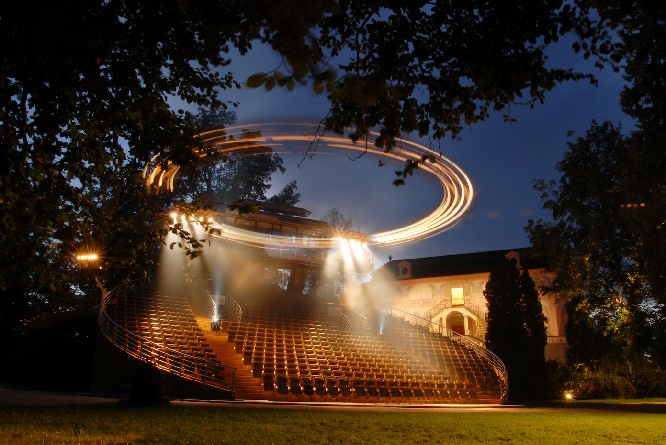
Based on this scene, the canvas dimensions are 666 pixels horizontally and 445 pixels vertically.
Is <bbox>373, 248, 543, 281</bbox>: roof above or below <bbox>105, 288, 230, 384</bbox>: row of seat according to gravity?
above

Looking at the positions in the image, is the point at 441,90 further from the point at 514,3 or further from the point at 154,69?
the point at 154,69

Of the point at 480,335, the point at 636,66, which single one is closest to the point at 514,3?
the point at 636,66

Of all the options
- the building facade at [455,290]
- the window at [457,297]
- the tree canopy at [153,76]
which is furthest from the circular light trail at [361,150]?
the window at [457,297]

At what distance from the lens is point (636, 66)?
55.9 ft

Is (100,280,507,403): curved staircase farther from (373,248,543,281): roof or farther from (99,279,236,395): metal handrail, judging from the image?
(373,248,543,281): roof

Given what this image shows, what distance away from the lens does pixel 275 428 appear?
34.4 ft

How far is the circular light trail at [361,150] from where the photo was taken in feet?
59.3

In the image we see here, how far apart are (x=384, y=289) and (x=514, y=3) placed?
45616 mm

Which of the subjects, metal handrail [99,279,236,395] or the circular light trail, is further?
metal handrail [99,279,236,395]

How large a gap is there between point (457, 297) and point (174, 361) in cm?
3102

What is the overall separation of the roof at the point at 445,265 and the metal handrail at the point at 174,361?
3070 centimetres

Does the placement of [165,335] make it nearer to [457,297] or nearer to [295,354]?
[295,354]

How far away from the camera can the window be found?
4566cm

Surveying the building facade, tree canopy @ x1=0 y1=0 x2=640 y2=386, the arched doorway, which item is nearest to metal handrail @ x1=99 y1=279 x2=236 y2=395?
tree canopy @ x1=0 y1=0 x2=640 y2=386
